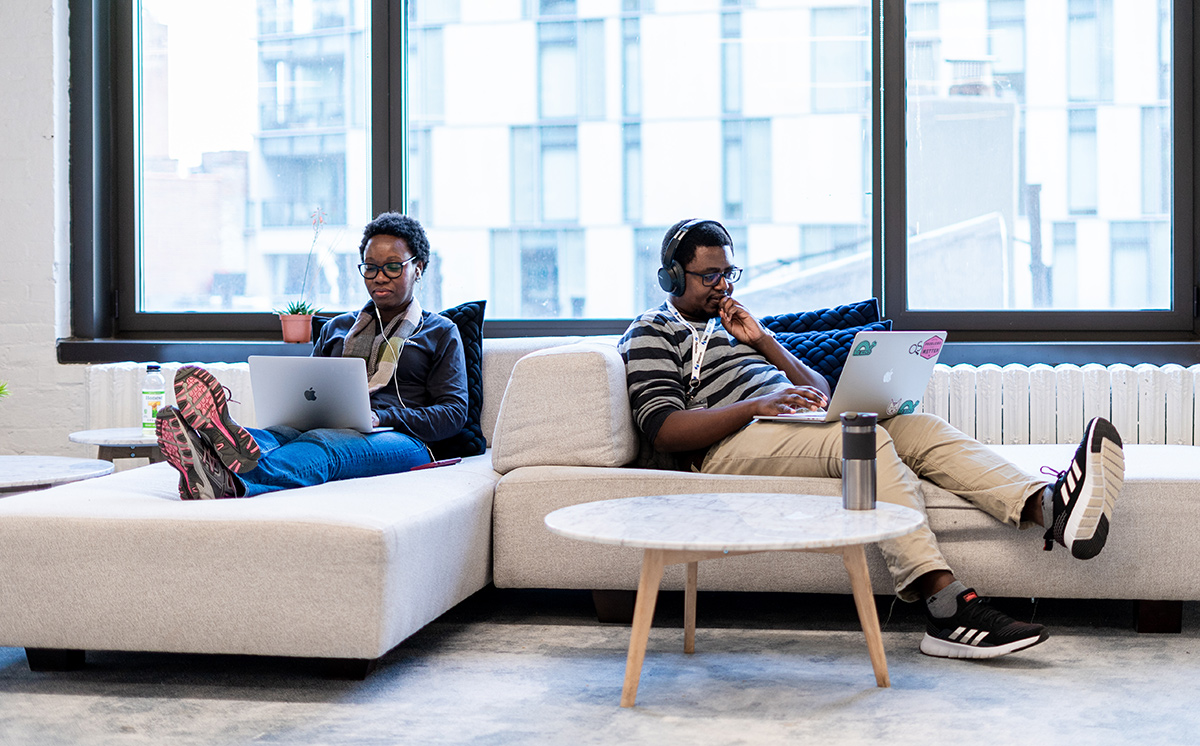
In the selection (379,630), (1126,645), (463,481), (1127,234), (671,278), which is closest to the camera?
(379,630)

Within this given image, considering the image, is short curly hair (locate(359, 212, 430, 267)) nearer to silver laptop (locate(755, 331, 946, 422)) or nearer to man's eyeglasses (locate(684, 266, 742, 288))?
man's eyeglasses (locate(684, 266, 742, 288))

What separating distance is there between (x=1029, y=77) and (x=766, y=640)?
2282mm

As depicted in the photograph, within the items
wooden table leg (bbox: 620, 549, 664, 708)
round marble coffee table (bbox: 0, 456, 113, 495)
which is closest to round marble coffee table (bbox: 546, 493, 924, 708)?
wooden table leg (bbox: 620, 549, 664, 708)

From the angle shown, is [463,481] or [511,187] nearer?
[463,481]

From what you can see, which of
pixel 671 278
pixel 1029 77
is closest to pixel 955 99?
pixel 1029 77

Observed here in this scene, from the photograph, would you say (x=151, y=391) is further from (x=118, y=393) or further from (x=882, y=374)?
(x=882, y=374)

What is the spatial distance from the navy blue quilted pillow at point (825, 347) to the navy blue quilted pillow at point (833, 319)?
3 cm

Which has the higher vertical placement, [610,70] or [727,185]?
[610,70]

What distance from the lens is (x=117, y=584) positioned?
204 cm

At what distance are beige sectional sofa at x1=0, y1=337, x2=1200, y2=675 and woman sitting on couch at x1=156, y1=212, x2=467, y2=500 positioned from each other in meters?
0.08

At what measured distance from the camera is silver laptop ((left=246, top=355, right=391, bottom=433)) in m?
2.51

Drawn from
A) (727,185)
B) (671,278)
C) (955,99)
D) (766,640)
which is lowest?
(766,640)

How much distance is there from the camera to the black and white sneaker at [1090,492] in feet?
7.04

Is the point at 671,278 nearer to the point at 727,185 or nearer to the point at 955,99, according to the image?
the point at 727,185
